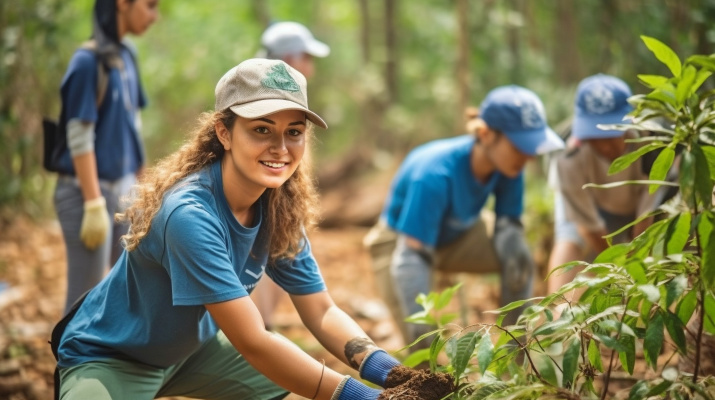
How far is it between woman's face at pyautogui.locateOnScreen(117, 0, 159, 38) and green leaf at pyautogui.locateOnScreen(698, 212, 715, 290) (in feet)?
9.78

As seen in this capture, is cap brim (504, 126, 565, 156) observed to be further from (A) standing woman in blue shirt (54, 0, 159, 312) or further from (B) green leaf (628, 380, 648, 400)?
(B) green leaf (628, 380, 648, 400)

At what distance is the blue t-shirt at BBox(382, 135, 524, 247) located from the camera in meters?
4.57

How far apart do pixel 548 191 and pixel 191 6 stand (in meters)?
9.66

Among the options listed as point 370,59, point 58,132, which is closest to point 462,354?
point 58,132

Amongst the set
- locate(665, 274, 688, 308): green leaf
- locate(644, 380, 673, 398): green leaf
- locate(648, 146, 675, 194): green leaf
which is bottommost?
locate(644, 380, 673, 398): green leaf

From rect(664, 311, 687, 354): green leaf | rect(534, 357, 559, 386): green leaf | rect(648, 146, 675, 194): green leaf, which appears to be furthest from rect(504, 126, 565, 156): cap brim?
rect(534, 357, 559, 386): green leaf

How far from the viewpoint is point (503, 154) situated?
448 cm

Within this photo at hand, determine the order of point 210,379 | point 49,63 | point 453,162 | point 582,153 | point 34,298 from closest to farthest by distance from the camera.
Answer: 1. point 210,379
2. point 582,153
3. point 453,162
4. point 34,298
5. point 49,63

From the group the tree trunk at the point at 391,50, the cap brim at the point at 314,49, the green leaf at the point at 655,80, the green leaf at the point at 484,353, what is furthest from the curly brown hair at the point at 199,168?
the tree trunk at the point at 391,50

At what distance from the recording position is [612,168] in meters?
2.43

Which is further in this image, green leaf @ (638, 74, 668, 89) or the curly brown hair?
the curly brown hair

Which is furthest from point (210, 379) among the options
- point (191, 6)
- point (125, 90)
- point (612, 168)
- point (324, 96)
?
point (191, 6)

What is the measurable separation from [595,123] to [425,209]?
99 cm

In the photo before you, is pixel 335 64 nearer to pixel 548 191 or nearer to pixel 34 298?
pixel 548 191
